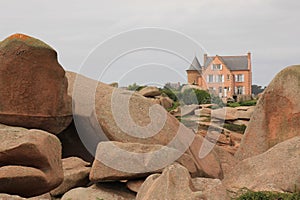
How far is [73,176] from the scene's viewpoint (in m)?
12.3

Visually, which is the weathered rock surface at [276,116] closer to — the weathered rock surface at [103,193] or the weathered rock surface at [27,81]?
the weathered rock surface at [103,193]

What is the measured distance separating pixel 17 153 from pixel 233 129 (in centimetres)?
2016

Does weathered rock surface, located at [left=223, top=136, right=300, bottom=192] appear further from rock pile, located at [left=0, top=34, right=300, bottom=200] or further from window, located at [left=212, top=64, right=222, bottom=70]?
window, located at [left=212, top=64, right=222, bottom=70]

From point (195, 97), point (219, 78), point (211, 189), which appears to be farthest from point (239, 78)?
point (211, 189)

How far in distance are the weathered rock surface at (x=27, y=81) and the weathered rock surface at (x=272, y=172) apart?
5.27m

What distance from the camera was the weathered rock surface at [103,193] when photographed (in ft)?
36.4

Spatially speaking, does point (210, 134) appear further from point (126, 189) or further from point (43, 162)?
point (43, 162)

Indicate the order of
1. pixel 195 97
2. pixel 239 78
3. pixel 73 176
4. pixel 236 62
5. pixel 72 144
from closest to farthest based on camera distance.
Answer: pixel 73 176, pixel 72 144, pixel 195 97, pixel 239 78, pixel 236 62

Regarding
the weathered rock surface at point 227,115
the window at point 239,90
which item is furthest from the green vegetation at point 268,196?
the window at point 239,90

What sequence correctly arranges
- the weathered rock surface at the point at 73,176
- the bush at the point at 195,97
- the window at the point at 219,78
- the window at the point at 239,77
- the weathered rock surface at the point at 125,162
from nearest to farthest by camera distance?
the weathered rock surface at the point at 125,162 → the weathered rock surface at the point at 73,176 → the bush at the point at 195,97 → the window at the point at 219,78 → the window at the point at 239,77

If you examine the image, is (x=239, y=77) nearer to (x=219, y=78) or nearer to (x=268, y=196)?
(x=219, y=78)

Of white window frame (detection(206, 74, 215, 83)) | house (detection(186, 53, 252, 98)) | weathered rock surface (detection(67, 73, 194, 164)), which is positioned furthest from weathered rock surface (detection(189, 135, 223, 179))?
house (detection(186, 53, 252, 98))

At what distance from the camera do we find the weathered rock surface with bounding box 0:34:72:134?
1302 cm

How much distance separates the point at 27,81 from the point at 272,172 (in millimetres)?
6653
